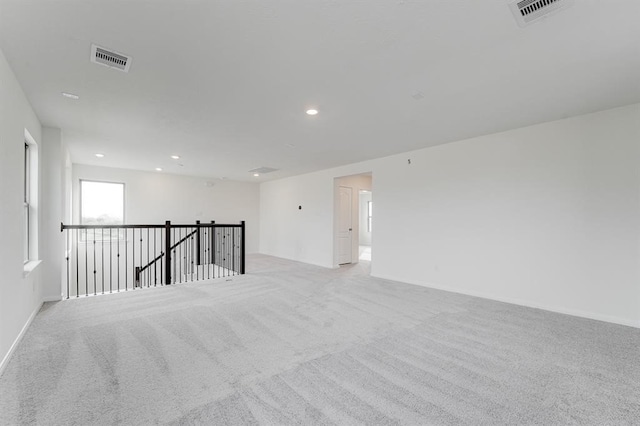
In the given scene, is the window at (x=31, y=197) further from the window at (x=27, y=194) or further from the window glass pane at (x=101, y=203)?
the window glass pane at (x=101, y=203)

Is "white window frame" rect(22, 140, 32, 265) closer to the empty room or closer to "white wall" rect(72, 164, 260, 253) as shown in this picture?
the empty room

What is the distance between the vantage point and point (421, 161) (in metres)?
5.51

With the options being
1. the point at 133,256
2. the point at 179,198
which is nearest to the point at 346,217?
the point at 179,198

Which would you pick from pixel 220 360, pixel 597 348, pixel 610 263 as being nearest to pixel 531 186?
pixel 610 263

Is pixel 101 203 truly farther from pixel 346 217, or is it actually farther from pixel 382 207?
pixel 382 207

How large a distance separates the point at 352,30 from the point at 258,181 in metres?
8.45

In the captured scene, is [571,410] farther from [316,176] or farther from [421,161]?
[316,176]

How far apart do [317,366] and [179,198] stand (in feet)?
26.3

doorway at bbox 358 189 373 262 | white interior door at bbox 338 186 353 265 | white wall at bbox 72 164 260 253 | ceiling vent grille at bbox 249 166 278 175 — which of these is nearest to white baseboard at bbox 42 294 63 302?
white wall at bbox 72 164 260 253

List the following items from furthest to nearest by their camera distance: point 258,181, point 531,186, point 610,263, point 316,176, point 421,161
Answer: point 258,181 → point 316,176 → point 421,161 → point 531,186 → point 610,263

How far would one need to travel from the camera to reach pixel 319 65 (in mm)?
2508

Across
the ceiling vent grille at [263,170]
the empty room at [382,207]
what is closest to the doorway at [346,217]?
the empty room at [382,207]

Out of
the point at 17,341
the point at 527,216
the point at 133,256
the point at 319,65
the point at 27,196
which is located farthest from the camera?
the point at 133,256

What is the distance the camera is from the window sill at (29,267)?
311 centimetres
